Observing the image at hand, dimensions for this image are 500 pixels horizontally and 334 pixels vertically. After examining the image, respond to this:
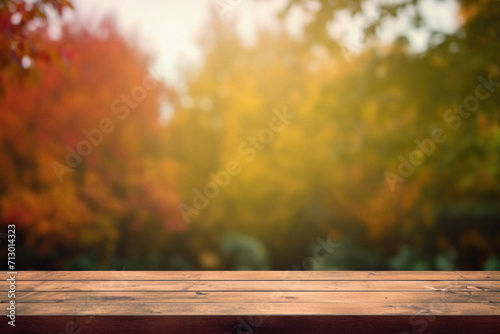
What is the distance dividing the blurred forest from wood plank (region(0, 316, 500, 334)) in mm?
2079

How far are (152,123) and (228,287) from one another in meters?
11.1

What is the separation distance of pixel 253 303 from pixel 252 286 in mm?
309

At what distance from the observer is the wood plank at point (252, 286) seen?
2279 mm

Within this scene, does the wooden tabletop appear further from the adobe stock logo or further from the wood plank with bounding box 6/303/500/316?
the adobe stock logo

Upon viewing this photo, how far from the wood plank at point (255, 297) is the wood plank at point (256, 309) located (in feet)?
0.20

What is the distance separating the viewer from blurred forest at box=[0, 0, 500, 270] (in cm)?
613

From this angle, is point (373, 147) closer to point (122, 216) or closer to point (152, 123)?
point (152, 123)

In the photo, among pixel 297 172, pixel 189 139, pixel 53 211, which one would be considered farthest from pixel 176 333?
pixel 189 139

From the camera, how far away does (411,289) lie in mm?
2299

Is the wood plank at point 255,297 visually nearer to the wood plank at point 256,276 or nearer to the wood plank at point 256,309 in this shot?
the wood plank at point 256,309

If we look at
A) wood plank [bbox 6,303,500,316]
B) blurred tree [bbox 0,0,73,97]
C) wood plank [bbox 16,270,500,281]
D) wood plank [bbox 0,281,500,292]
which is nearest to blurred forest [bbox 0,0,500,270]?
blurred tree [bbox 0,0,73,97]
